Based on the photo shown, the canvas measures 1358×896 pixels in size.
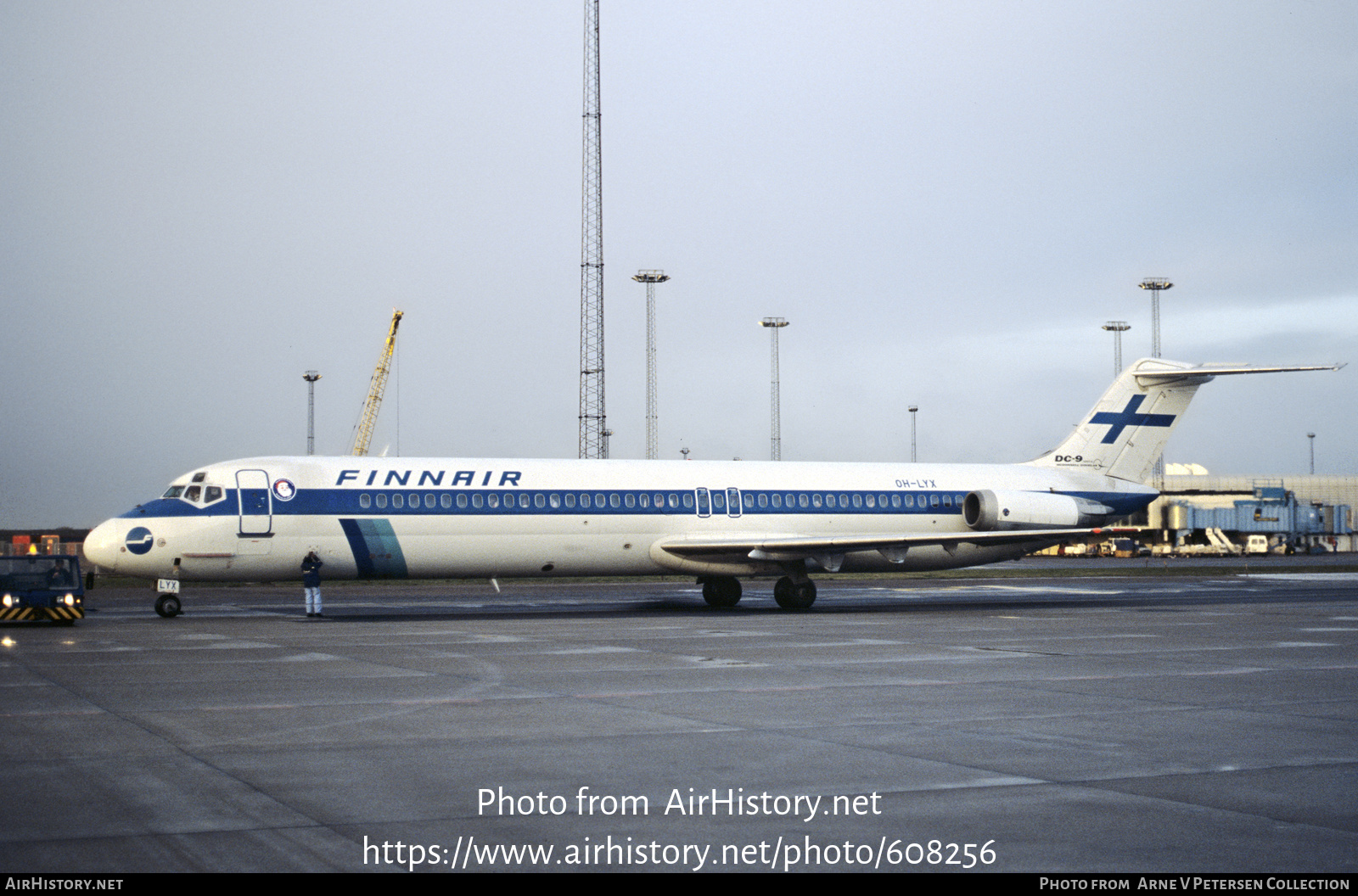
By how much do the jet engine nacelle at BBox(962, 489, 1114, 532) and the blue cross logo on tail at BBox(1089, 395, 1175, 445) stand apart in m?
3.11

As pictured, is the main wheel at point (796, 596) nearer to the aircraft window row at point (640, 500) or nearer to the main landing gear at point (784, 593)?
the main landing gear at point (784, 593)

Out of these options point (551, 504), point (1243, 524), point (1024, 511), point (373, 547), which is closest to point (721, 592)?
point (551, 504)

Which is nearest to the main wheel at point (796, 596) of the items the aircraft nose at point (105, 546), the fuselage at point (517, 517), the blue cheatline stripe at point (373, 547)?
the fuselage at point (517, 517)

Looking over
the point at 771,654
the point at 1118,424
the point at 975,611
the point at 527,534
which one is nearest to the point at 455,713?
the point at 771,654

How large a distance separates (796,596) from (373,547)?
1076 cm

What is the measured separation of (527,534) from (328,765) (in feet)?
64.3

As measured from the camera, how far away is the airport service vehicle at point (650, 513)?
2686 cm

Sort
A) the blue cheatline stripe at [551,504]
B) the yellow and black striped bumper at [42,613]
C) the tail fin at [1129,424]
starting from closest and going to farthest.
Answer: the yellow and black striped bumper at [42,613]
the blue cheatline stripe at [551,504]
the tail fin at [1129,424]

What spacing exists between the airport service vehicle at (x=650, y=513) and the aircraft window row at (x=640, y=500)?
0.04 meters

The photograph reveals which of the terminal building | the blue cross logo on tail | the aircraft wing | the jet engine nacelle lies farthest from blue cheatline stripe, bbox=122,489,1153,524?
the terminal building

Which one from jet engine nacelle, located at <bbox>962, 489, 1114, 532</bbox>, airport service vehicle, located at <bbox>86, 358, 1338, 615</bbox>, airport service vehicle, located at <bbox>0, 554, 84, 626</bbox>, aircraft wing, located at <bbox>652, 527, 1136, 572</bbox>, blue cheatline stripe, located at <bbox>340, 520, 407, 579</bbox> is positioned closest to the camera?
airport service vehicle, located at <bbox>0, 554, 84, 626</bbox>

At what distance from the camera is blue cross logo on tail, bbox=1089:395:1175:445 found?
122 ft

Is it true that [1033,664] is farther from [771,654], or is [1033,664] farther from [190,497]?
[190,497]

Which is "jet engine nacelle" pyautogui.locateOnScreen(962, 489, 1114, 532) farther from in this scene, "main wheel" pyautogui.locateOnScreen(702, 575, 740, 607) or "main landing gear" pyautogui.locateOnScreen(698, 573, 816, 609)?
"main wheel" pyautogui.locateOnScreen(702, 575, 740, 607)
